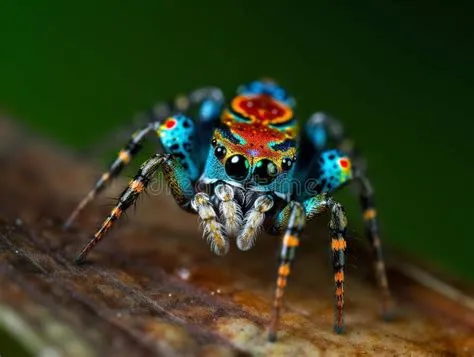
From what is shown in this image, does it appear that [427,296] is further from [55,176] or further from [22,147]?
[22,147]

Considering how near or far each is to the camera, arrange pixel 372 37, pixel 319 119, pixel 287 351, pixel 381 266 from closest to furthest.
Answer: pixel 287 351 → pixel 381 266 → pixel 319 119 → pixel 372 37

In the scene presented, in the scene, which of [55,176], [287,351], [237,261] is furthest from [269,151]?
[55,176]

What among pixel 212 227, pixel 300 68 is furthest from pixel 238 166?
pixel 300 68

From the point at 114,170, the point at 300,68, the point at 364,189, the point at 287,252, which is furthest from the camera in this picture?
the point at 300,68

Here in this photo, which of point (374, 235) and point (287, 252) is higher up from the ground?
point (374, 235)

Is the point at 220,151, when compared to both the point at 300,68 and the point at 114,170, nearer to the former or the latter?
the point at 114,170

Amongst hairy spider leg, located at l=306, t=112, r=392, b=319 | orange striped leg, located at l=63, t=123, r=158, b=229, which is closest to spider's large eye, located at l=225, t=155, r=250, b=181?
orange striped leg, located at l=63, t=123, r=158, b=229

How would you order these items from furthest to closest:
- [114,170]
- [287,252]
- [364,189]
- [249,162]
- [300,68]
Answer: [300,68], [364,189], [114,170], [249,162], [287,252]
